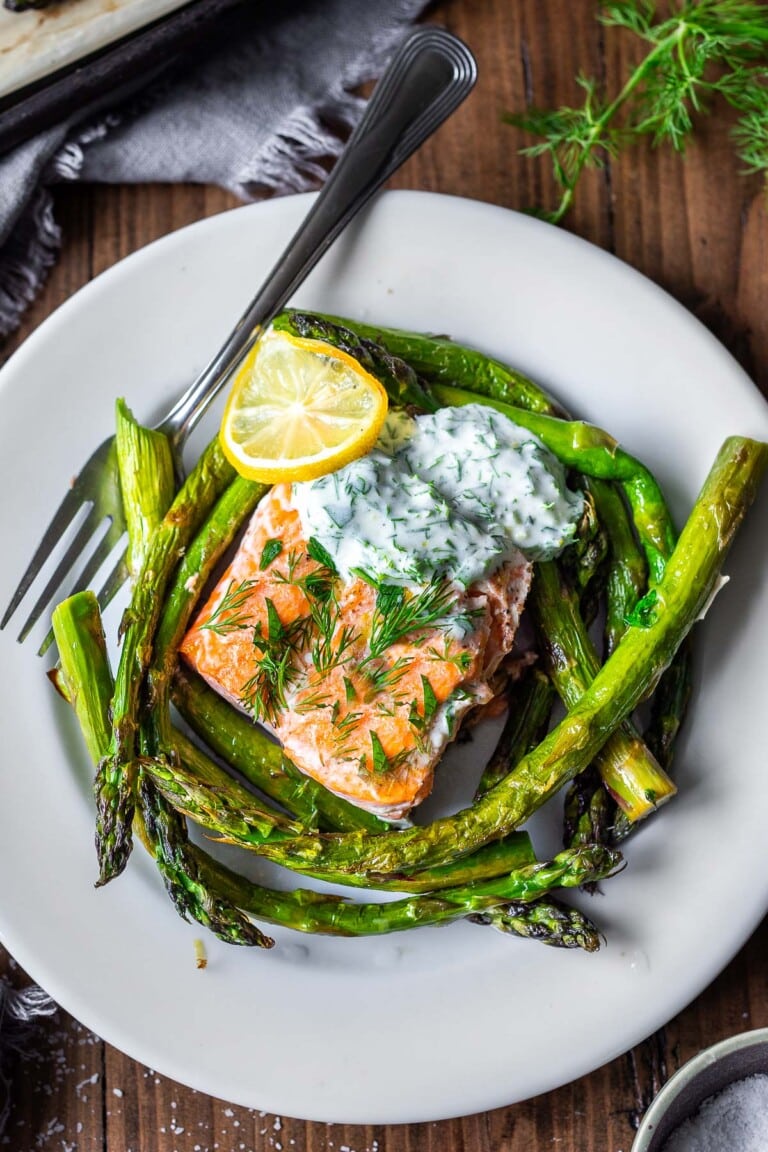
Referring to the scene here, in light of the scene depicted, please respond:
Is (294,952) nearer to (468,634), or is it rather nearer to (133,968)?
(133,968)

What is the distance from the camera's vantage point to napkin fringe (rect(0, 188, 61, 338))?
14.6 feet

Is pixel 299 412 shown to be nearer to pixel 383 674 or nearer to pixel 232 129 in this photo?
pixel 383 674

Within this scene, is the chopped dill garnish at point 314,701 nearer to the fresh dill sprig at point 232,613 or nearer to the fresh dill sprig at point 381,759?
the fresh dill sprig at point 381,759

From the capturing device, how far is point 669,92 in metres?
4.39

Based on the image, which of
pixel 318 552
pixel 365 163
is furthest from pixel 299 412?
pixel 365 163

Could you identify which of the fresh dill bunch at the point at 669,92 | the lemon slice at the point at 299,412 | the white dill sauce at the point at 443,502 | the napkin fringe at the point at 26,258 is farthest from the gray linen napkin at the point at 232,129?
the white dill sauce at the point at 443,502

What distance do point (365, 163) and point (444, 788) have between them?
2264 millimetres

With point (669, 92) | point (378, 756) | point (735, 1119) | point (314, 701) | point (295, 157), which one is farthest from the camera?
point (295, 157)

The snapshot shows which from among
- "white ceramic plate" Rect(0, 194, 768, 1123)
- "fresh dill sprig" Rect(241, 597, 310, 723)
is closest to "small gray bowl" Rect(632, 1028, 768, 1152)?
"white ceramic plate" Rect(0, 194, 768, 1123)

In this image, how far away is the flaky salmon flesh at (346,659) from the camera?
3.57 meters

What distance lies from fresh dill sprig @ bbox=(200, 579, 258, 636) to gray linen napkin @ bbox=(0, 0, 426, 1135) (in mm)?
1600

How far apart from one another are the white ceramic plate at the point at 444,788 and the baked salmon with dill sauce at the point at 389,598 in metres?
0.46

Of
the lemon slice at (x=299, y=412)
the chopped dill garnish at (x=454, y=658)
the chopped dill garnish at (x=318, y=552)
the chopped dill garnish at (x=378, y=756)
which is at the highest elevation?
the lemon slice at (x=299, y=412)

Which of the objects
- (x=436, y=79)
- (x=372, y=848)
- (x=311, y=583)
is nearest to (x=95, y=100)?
(x=436, y=79)
